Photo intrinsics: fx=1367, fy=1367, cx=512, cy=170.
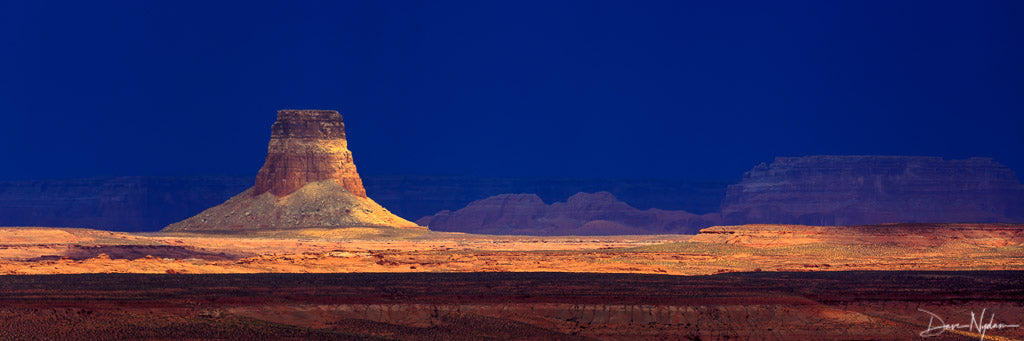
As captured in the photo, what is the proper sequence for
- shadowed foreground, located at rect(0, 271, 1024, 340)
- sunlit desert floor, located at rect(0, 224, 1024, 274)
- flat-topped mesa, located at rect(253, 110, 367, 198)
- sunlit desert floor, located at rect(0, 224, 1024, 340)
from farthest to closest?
flat-topped mesa, located at rect(253, 110, 367, 198)
sunlit desert floor, located at rect(0, 224, 1024, 274)
sunlit desert floor, located at rect(0, 224, 1024, 340)
shadowed foreground, located at rect(0, 271, 1024, 340)

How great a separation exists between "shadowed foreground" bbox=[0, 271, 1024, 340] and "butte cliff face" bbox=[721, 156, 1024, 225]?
4441 inches

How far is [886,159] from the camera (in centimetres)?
16700

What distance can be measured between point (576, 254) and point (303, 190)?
42676 millimetres

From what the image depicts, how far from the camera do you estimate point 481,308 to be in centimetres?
3750

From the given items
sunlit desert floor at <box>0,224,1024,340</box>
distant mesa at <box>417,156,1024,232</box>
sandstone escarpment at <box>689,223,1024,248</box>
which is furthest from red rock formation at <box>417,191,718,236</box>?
sunlit desert floor at <box>0,224,1024,340</box>

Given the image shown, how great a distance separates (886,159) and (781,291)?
421ft

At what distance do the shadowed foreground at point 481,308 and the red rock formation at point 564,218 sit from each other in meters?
111

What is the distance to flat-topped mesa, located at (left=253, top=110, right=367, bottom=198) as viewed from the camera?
113812 millimetres

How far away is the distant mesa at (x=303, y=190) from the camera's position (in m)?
110

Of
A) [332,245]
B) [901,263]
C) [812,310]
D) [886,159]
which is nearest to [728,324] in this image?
[812,310]

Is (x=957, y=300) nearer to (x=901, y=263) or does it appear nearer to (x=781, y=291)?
(x=781, y=291)
